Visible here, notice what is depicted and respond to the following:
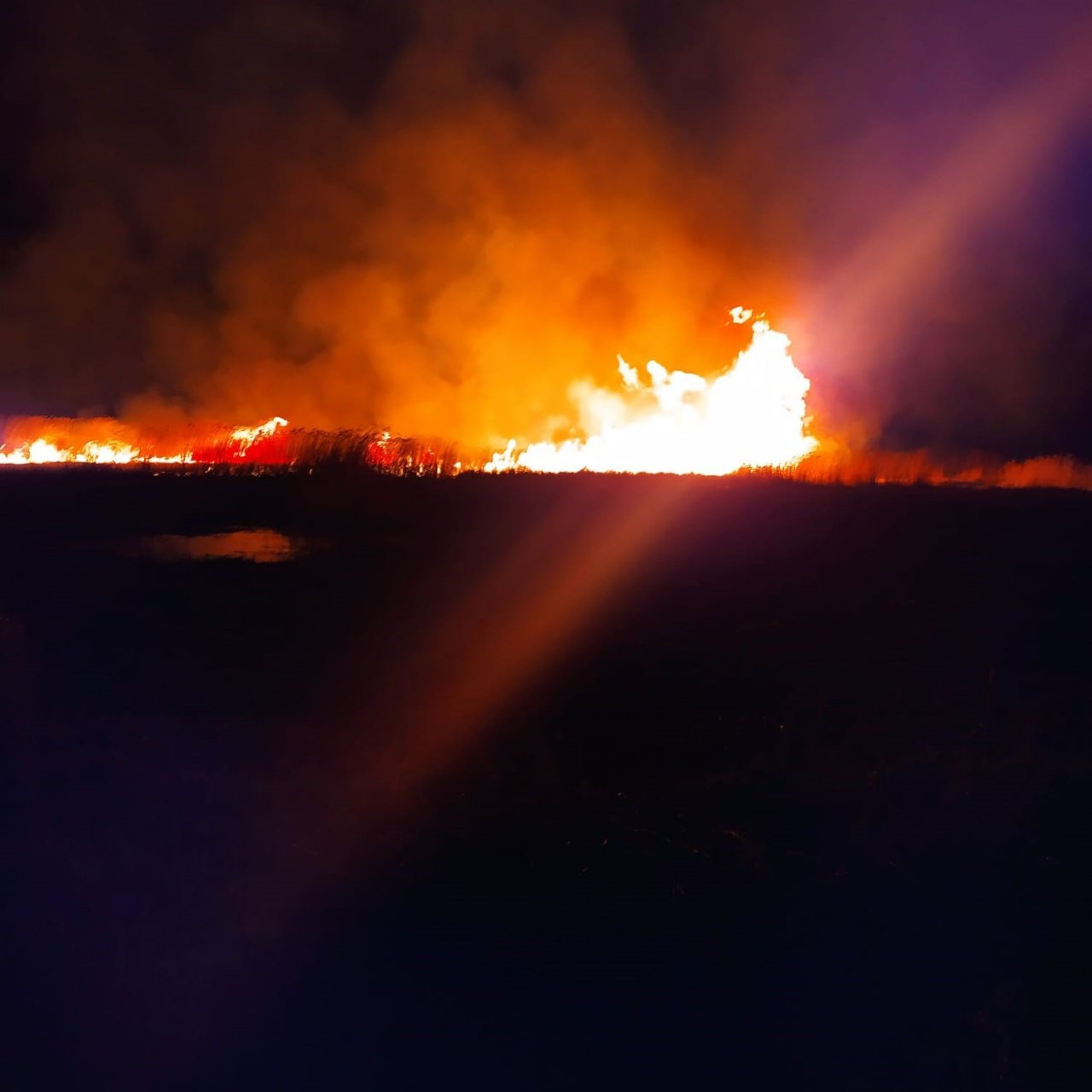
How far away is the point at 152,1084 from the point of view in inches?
144

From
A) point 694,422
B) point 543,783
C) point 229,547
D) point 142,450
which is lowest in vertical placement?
point 543,783

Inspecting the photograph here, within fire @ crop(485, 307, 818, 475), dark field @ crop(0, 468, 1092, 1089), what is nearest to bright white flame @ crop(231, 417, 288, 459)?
dark field @ crop(0, 468, 1092, 1089)

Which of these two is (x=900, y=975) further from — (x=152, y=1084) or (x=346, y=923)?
(x=152, y=1084)

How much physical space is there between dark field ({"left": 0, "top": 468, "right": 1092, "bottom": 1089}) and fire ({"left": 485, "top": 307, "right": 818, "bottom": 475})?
0.60 meters

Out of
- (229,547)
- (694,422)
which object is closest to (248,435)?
(229,547)

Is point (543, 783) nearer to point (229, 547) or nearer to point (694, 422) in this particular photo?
point (229, 547)

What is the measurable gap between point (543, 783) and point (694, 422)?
3.08m

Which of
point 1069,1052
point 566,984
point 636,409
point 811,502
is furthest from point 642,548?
point 636,409

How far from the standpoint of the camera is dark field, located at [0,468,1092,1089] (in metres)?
3.84

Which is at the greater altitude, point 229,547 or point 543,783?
point 229,547

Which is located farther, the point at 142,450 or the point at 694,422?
the point at 694,422

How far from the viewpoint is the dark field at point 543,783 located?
384cm

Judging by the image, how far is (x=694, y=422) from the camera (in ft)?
21.5

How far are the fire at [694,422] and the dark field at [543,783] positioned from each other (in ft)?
1.95
